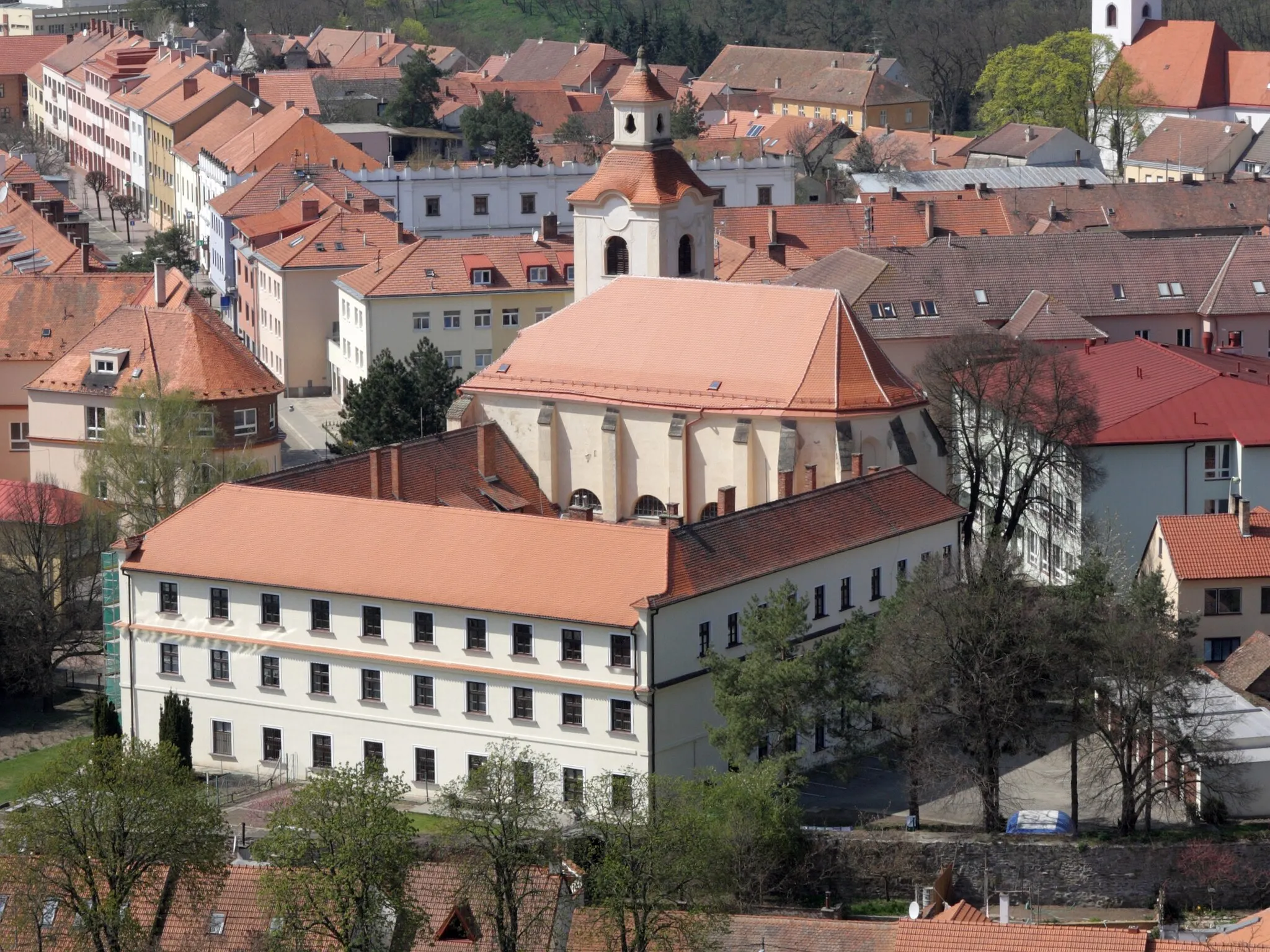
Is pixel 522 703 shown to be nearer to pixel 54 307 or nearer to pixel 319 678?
pixel 319 678

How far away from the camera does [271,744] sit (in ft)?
234

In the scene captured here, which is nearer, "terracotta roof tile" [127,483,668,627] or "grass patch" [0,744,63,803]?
"terracotta roof tile" [127,483,668,627]

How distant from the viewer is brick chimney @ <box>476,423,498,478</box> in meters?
81.8

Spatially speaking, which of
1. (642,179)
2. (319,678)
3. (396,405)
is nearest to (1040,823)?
(319,678)

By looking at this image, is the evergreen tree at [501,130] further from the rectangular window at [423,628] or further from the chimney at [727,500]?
the rectangular window at [423,628]

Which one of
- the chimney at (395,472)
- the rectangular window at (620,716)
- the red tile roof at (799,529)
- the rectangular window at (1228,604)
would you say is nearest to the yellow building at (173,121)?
the chimney at (395,472)

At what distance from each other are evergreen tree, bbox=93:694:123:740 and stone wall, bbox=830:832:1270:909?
17.9 metres

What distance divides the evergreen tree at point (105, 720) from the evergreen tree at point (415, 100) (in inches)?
3463

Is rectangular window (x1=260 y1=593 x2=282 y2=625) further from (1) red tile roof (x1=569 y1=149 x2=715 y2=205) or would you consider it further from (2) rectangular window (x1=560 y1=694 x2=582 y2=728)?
(1) red tile roof (x1=569 y1=149 x2=715 y2=205)

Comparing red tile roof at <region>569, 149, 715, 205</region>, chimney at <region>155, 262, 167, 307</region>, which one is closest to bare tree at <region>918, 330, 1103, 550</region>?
red tile roof at <region>569, 149, 715, 205</region>

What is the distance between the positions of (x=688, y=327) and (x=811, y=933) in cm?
2598

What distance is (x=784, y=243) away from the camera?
113875 millimetres

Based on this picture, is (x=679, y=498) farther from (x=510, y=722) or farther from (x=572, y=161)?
Result: (x=572, y=161)

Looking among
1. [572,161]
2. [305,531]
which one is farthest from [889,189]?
[305,531]
